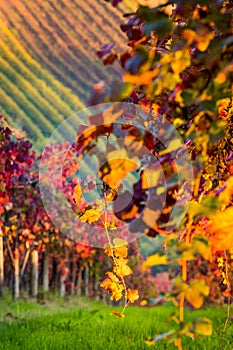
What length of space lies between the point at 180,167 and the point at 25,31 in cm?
4160

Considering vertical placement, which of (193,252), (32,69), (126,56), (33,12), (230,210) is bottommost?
(193,252)

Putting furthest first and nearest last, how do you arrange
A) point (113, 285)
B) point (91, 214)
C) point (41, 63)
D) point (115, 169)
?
point (41, 63) < point (113, 285) < point (91, 214) < point (115, 169)

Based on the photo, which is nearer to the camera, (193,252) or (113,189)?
(193,252)

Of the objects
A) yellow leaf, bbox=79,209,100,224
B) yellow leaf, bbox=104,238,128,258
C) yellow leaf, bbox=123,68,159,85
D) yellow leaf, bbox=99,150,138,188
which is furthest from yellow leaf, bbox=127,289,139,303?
yellow leaf, bbox=123,68,159,85

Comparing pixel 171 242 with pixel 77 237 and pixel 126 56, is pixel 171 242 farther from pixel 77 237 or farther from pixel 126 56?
pixel 77 237

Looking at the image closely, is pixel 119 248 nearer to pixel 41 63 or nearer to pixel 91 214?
pixel 91 214

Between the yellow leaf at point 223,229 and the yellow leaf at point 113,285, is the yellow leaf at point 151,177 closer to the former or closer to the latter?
the yellow leaf at point 223,229

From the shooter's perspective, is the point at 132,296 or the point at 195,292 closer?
the point at 195,292

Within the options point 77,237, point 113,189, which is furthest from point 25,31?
point 113,189

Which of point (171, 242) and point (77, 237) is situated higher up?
point (77, 237)

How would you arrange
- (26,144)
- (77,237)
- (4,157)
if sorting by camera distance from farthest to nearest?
(77,237), (26,144), (4,157)

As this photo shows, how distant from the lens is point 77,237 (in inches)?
715

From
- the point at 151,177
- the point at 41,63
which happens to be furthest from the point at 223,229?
the point at 41,63

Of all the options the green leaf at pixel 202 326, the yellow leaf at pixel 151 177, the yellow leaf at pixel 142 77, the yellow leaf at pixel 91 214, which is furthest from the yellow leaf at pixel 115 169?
the yellow leaf at pixel 91 214
